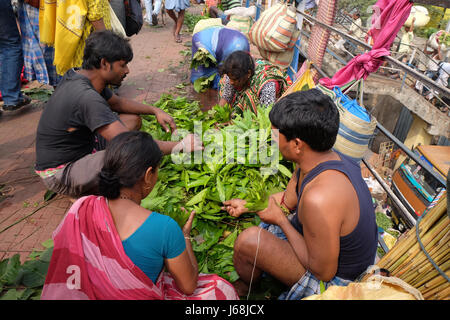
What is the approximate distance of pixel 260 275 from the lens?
196 cm

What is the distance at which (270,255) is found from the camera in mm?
1771

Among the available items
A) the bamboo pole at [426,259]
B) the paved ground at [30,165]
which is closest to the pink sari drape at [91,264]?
the paved ground at [30,165]

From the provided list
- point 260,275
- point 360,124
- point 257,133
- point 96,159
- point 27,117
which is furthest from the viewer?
point 27,117

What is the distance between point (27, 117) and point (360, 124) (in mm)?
4122

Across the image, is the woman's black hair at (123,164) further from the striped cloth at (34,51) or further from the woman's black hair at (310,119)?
the striped cloth at (34,51)

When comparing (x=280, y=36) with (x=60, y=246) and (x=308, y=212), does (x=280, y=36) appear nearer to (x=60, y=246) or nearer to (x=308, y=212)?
(x=308, y=212)

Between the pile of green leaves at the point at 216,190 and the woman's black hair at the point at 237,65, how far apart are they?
50cm

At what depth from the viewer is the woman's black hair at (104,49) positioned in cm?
233

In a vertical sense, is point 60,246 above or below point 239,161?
above

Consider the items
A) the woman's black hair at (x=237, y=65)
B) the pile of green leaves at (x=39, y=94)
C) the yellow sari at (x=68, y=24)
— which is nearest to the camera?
the woman's black hair at (x=237, y=65)

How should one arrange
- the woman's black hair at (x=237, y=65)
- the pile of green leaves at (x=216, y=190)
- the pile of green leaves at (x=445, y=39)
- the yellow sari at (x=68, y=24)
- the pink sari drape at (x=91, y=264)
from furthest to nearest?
the pile of green leaves at (x=445, y=39)
the yellow sari at (x=68, y=24)
the woman's black hair at (x=237, y=65)
the pile of green leaves at (x=216, y=190)
the pink sari drape at (x=91, y=264)

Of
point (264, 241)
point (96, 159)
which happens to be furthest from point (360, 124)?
point (96, 159)

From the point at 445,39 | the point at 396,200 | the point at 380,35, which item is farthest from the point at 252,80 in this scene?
the point at 445,39

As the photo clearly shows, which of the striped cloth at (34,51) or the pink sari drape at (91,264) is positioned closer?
the pink sari drape at (91,264)
